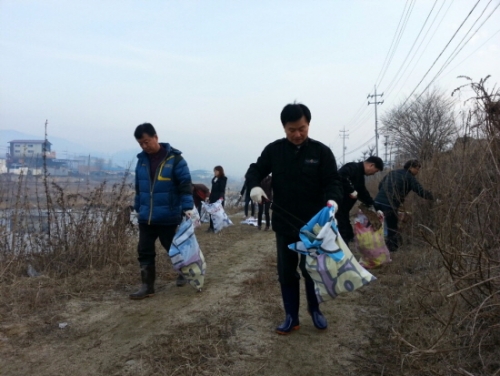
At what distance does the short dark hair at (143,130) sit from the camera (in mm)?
3729

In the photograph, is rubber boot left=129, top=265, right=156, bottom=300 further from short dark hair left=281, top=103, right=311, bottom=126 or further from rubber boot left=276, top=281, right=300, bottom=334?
short dark hair left=281, top=103, right=311, bottom=126

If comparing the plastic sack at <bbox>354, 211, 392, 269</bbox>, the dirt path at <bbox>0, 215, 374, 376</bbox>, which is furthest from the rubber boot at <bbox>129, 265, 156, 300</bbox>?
the plastic sack at <bbox>354, 211, 392, 269</bbox>

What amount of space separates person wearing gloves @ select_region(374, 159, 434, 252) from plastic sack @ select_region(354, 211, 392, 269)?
291 millimetres

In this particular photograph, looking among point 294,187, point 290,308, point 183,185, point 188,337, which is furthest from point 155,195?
point 290,308

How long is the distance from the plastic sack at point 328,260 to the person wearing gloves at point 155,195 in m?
1.54

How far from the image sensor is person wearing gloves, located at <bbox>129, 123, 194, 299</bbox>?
12.4 feet

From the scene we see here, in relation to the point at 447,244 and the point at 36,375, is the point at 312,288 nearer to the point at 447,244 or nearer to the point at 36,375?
the point at 447,244

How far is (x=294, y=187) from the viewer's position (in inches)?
110

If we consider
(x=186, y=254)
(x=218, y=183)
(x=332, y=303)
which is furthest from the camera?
(x=218, y=183)

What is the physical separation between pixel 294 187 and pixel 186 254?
1.48 metres

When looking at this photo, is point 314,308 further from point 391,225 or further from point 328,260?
point 391,225

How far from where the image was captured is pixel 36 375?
2395mm

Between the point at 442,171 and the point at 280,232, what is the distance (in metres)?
1.68

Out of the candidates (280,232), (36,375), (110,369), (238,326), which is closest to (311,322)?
(238,326)
